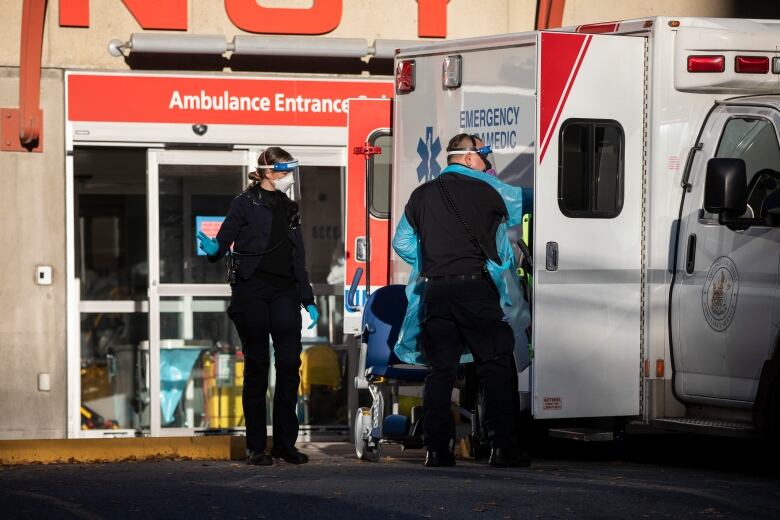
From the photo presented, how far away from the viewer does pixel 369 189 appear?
1059 centimetres

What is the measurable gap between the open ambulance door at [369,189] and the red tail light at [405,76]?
0.61 m

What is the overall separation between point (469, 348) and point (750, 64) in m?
2.37

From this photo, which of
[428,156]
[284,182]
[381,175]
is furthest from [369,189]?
[284,182]

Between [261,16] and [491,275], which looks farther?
[261,16]

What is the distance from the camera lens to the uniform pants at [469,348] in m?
8.23

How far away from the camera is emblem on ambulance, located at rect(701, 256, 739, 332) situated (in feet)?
27.7

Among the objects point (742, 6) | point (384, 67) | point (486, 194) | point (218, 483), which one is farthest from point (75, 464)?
point (742, 6)

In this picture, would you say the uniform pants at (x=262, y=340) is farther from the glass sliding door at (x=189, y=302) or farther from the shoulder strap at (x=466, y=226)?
the glass sliding door at (x=189, y=302)

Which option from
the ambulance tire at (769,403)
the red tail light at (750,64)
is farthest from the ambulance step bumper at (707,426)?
the red tail light at (750,64)

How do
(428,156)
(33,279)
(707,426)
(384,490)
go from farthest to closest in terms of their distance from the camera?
(33,279), (428,156), (707,426), (384,490)

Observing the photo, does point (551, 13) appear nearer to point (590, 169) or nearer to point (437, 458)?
point (590, 169)

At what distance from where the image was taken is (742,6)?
41.0ft

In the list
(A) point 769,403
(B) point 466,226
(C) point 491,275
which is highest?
(B) point 466,226

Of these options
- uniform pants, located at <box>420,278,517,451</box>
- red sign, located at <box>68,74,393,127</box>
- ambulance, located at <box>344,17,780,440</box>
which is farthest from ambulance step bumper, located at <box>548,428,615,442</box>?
red sign, located at <box>68,74,393,127</box>
